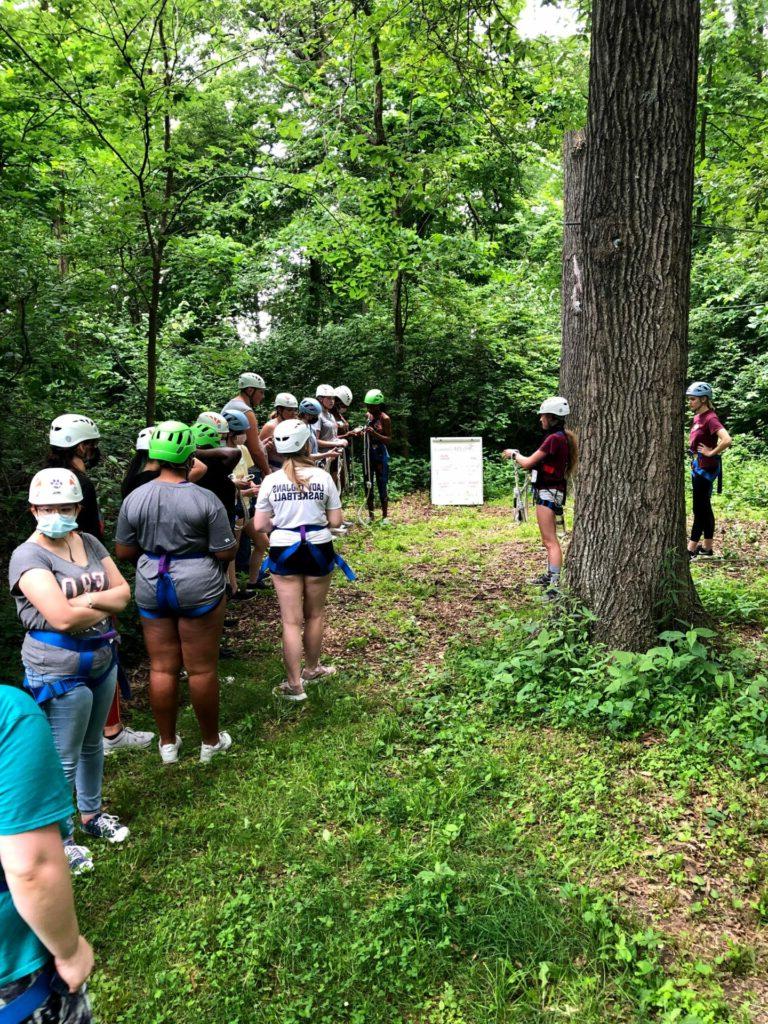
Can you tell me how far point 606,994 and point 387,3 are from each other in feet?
25.1

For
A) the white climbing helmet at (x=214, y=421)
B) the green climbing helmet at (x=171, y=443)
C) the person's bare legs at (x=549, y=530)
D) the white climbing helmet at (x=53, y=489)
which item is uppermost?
the white climbing helmet at (x=214, y=421)

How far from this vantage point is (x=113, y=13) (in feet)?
19.0

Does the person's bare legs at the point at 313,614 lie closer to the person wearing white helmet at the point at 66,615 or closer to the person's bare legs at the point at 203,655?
the person's bare legs at the point at 203,655

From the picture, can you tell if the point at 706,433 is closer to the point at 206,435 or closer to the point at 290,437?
the point at 290,437

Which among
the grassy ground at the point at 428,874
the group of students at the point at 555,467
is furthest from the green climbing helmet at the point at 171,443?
the group of students at the point at 555,467

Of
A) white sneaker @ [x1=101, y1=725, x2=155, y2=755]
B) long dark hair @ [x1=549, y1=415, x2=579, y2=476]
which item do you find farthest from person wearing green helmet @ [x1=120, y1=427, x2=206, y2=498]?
long dark hair @ [x1=549, y1=415, x2=579, y2=476]

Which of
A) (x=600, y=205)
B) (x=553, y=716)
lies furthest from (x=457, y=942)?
(x=600, y=205)

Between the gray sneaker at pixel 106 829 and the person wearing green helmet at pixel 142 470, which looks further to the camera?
the person wearing green helmet at pixel 142 470

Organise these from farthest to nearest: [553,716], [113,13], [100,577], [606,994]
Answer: [113,13]
[553,716]
[100,577]
[606,994]

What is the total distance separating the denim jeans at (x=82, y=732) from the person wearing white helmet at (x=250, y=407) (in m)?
3.37

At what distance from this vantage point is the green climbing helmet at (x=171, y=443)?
379 centimetres

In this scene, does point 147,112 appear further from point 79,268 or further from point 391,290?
point 391,290

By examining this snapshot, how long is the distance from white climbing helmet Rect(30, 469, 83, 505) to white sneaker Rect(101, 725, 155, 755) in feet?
6.88

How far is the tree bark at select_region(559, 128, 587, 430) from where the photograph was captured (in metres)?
9.69
